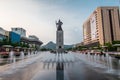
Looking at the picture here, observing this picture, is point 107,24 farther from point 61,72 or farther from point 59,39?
point 61,72

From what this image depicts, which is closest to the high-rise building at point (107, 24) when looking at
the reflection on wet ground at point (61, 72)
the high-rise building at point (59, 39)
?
the high-rise building at point (59, 39)

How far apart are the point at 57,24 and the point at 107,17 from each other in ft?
218

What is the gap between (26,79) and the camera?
835 cm

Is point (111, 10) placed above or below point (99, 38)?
above

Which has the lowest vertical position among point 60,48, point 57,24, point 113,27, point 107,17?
point 60,48

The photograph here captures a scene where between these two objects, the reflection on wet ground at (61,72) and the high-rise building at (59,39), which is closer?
the reflection on wet ground at (61,72)

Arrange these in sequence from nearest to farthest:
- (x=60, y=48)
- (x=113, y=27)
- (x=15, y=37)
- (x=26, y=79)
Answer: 1. (x=26, y=79)
2. (x=60, y=48)
3. (x=15, y=37)
4. (x=113, y=27)

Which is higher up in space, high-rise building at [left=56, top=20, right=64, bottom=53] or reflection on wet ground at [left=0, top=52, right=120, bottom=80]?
high-rise building at [left=56, top=20, right=64, bottom=53]

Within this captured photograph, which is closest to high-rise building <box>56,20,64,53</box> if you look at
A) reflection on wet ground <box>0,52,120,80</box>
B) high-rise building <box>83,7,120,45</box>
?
reflection on wet ground <box>0,52,120,80</box>

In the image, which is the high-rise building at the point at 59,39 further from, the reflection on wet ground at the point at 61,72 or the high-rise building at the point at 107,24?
the high-rise building at the point at 107,24

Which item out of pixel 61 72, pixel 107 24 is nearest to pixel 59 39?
pixel 61 72

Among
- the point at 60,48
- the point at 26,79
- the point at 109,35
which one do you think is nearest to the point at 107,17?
the point at 109,35

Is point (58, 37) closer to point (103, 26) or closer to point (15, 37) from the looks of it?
point (15, 37)

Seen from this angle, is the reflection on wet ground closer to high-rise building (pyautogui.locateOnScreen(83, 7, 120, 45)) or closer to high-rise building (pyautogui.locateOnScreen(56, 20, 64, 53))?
high-rise building (pyautogui.locateOnScreen(56, 20, 64, 53))
